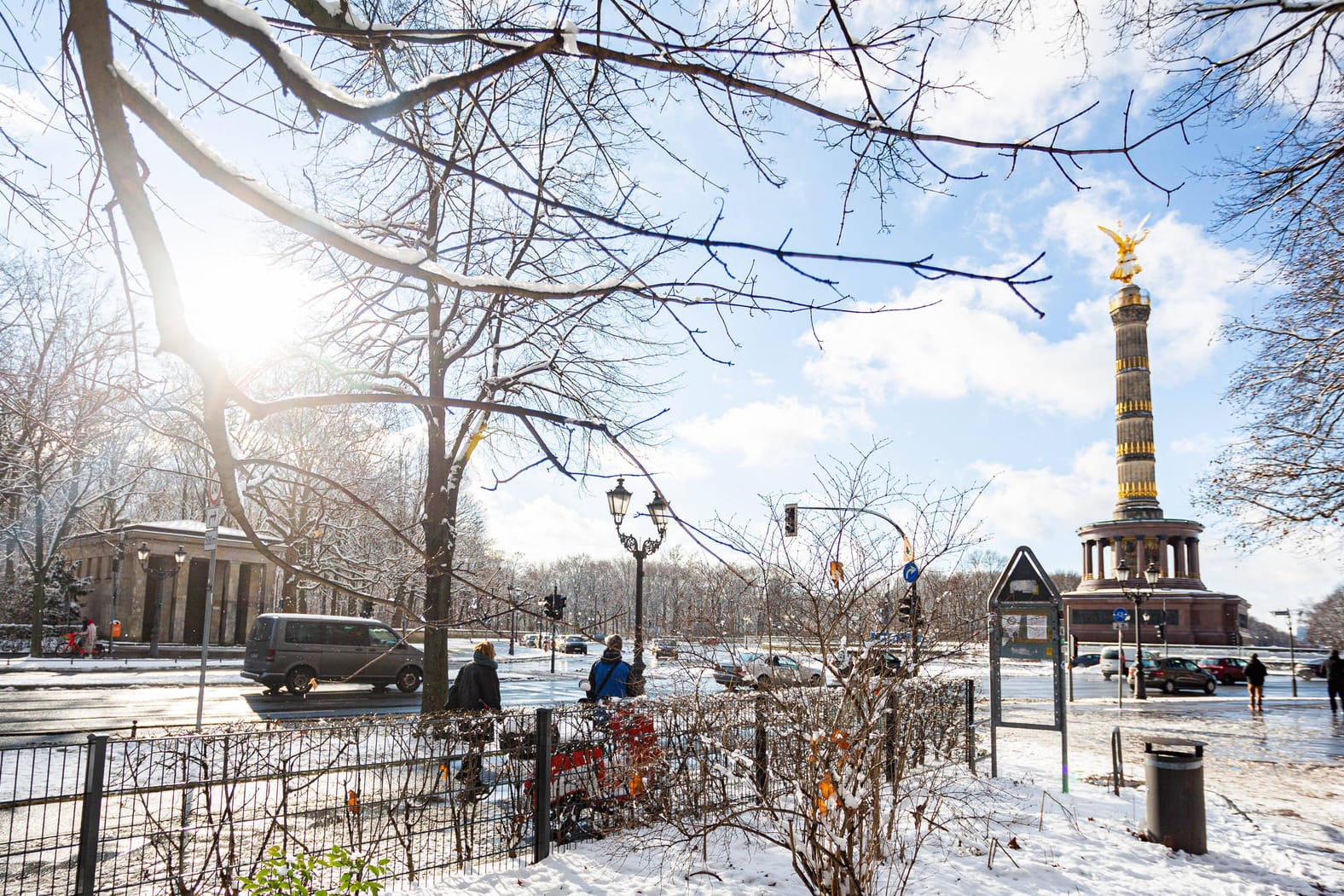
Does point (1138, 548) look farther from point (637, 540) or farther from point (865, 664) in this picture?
point (865, 664)

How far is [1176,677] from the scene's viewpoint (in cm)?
3144

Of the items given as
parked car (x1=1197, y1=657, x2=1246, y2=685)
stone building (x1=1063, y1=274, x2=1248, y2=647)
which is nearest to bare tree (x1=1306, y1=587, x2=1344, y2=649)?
stone building (x1=1063, y1=274, x2=1248, y2=647)

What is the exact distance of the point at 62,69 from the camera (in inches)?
118

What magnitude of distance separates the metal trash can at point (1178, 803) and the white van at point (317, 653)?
16.7 m

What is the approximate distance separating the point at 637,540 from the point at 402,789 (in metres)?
11.7

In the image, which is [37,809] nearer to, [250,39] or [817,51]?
[250,39]

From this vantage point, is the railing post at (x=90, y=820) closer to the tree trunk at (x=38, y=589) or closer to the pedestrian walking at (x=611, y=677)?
the pedestrian walking at (x=611, y=677)

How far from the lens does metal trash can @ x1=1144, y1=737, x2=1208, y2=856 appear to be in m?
7.65

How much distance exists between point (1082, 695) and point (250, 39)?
33.9m

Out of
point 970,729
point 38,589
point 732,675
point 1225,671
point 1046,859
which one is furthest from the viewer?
point 1225,671

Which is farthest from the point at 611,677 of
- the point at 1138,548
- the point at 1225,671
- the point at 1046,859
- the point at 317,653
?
the point at 1138,548

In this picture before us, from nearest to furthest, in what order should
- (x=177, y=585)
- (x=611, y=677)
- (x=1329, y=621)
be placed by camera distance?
(x=611, y=677) < (x=177, y=585) < (x=1329, y=621)

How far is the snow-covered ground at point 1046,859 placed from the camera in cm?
652

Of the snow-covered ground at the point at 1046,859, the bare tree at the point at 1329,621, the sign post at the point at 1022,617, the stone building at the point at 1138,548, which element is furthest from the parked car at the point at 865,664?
the bare tree at the point at 1329,621
